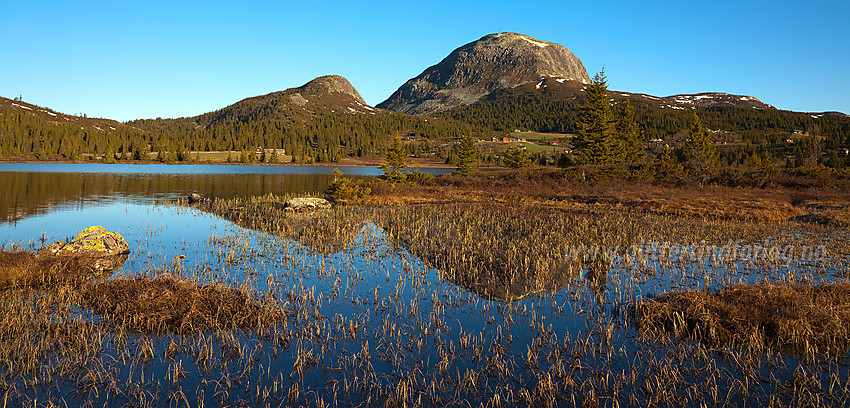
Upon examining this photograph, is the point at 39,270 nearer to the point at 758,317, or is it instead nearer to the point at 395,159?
the point at 758,317

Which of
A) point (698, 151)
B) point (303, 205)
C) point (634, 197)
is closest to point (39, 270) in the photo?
point (303, 205)

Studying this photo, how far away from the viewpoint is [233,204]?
37.2 m

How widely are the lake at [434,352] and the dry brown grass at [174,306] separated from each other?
1.40 ft

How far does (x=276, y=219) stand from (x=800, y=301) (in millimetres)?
26524

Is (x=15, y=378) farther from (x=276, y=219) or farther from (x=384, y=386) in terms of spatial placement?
(x=276, y=219)

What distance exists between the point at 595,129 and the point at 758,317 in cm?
6226

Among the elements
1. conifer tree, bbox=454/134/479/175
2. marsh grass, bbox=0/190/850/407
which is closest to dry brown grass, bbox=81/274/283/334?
marsh grass, bbox=0/190/850/407

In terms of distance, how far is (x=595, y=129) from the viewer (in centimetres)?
6706

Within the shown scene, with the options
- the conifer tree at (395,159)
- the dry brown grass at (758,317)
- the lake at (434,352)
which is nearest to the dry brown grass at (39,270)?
the lake at (434,352)

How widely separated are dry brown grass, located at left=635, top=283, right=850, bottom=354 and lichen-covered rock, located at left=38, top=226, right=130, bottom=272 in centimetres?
1761

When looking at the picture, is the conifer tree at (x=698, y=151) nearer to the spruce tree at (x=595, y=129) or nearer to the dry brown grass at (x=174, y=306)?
the spruce tree at (x=595, y=129)

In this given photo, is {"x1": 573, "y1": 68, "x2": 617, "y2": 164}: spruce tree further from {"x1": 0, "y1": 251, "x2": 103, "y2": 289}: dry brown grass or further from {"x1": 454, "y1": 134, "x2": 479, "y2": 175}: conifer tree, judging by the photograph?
{"x1": 0, "y1": 251, "x2": 103, "y2": 289}: dry brown grass

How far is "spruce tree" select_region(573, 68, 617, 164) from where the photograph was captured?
6606 centimetres

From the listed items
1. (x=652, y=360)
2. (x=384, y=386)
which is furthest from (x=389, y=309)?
(x=652, y=360)
